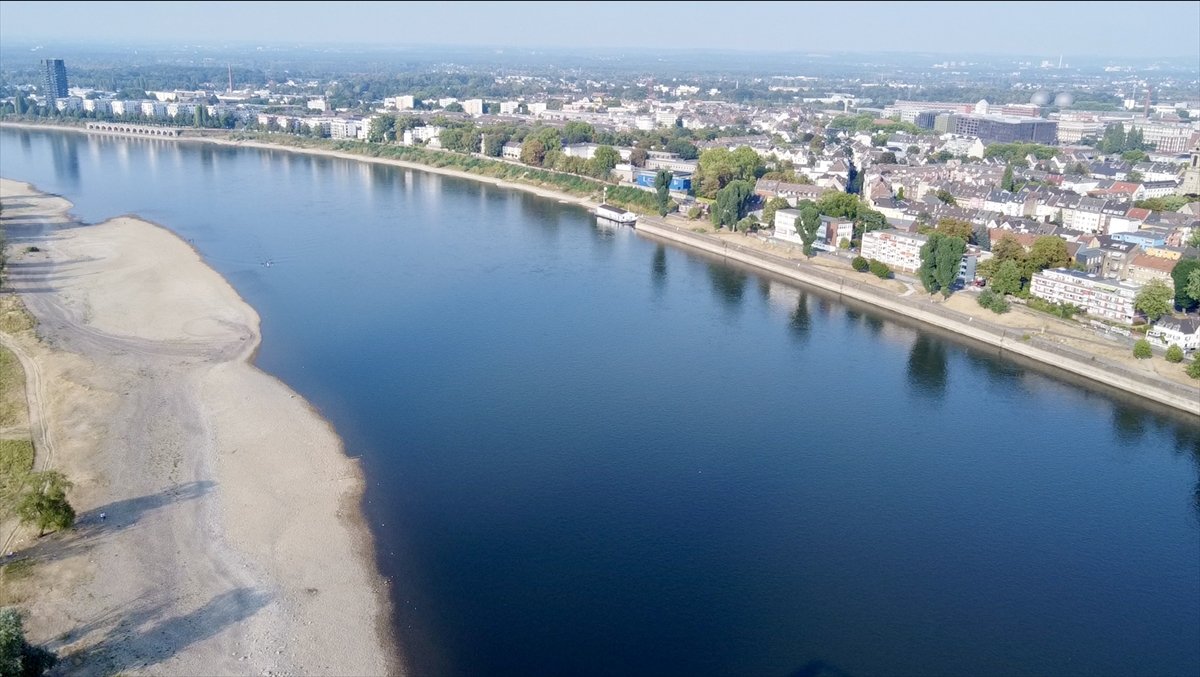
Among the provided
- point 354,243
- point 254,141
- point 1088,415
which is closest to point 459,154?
point 254,141

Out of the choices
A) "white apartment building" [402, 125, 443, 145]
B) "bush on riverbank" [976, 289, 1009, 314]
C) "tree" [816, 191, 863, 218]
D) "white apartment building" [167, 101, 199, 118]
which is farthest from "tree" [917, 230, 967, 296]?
"white apartment building" [167, 101, 199, 118]

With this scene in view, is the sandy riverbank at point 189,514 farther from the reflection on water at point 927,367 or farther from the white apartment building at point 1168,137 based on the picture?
the white apartment building at point 1168,137

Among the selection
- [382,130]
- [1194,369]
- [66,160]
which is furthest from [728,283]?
[66,160]

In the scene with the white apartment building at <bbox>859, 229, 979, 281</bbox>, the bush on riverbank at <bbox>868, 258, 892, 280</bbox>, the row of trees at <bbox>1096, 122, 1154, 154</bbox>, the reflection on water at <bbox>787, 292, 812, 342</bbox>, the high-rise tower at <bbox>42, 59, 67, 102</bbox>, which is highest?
the high-rise tower at <bbox>42, 59, 67, 102</bbox>

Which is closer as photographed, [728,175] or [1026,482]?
[1026,482]

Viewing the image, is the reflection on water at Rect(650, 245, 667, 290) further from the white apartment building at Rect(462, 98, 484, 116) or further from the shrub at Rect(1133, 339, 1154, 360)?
the white apartment building at Rect(462, 98, 484, 116)

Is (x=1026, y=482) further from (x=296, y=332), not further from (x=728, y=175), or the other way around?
(x=728, y=175)
